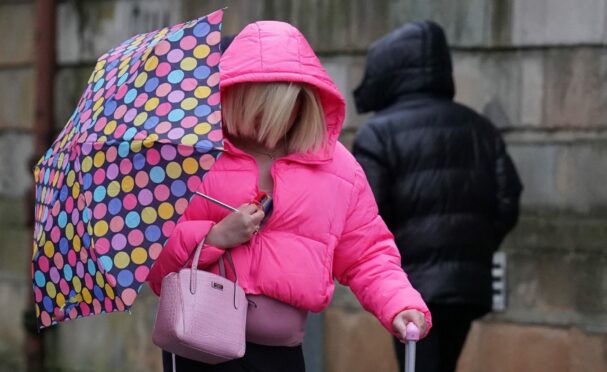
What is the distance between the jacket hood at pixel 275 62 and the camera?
3059 mm

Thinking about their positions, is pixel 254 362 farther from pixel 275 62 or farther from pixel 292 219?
pixel 275 62

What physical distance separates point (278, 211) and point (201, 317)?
1.16ft

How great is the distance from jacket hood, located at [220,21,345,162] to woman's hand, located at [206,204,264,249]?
19 centimetres

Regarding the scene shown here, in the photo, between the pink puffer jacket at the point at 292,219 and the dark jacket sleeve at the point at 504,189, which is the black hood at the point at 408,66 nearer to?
the dark jacket sleeve at the point at 504,189

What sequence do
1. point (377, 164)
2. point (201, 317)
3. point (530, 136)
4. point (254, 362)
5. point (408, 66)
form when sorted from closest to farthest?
1. point (201, 317)
2. point (254, 362)
3. point (377, 164)
4. point (408, 66)
5. point (530, 136)

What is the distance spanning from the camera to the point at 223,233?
3023 millimetres

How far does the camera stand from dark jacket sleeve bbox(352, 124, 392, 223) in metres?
4.93

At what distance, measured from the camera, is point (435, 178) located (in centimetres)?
500

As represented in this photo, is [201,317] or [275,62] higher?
[275,62]

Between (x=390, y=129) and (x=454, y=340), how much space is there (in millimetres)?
964

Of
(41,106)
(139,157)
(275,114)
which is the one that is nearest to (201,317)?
(139,157)

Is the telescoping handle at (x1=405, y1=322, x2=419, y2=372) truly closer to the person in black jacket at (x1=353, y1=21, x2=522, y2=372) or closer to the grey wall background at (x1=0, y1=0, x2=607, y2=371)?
the person in black jacket at (x1=353, y1=21, x2=522, y2=372)

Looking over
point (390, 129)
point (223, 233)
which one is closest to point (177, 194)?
point (223, 233)

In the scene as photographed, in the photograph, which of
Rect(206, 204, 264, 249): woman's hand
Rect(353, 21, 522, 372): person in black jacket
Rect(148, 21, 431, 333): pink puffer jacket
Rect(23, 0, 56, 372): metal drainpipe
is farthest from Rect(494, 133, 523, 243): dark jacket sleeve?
Rect(23, 0, 56, 372): metal drainpipe
